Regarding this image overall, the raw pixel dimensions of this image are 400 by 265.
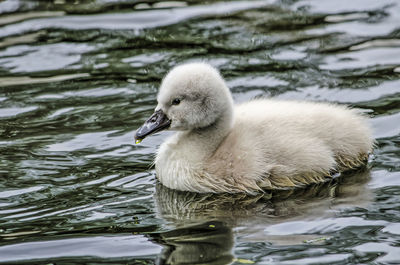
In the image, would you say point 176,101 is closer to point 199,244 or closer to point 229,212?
point 229,212

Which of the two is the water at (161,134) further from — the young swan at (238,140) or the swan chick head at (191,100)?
the swan chick head at (191,100)

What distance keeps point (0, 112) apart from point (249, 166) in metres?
2.79

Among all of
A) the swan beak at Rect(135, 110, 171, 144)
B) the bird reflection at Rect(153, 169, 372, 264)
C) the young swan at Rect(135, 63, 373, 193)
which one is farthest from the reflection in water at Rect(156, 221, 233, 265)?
the swan beak at Rect(135, 110, 171, 144)

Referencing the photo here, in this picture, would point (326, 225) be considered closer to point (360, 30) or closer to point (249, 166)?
point (249, 166)

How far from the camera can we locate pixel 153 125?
19.9ft

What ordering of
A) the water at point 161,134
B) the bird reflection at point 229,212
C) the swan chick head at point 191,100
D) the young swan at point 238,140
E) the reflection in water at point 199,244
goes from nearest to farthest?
1. the reflection in water at point 199,244
2. the bird reflection at point 229,212
3. the water at point 161,134
4. the young swan at point 238,140
5. the swan chick head at point 191,100

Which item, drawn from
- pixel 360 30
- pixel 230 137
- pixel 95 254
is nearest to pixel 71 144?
pixel 230 137

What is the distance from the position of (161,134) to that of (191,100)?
4.21ft

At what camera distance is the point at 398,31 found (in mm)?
9203

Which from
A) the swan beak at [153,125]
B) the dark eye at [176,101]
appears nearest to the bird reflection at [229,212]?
the swan beak at [153,125]

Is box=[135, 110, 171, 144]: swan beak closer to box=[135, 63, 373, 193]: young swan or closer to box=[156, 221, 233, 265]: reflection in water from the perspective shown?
box=[135, 63, 373, 193]: young swan

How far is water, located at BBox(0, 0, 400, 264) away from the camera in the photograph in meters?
5.06

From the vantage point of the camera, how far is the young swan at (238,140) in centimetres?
596

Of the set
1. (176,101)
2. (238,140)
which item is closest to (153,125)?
(176,101)
